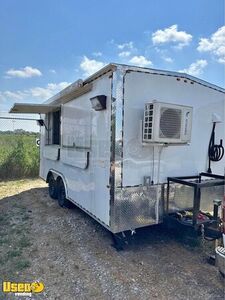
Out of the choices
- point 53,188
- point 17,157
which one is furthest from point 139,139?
point 17,157

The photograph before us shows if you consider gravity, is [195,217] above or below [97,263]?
above

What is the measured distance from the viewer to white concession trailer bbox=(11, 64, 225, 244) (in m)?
2.99

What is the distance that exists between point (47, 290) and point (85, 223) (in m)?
1.93

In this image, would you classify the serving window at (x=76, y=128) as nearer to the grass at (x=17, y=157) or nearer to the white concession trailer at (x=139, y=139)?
the white concession trailer at (x=139, y=139)

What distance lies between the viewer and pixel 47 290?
8.00ft

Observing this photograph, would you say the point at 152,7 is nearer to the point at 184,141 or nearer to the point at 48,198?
the point at 184,141

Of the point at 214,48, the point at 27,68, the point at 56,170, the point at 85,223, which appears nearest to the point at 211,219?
the point at 85,223

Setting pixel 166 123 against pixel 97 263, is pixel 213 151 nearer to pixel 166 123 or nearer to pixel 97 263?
pixel 166 123

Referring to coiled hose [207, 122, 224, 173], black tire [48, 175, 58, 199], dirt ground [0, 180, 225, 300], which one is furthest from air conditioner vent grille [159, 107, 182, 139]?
black tire [48, 175, 58, 199]

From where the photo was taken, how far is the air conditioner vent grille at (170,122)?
296 centimetres

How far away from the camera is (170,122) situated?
3.02 meters

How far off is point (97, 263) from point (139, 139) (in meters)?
1.73

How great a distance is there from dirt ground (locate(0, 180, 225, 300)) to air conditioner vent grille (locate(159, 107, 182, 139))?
1.70 m

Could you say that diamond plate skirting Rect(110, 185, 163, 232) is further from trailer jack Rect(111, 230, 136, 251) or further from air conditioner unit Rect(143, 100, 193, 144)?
air conditioner unit Rect(143, 100, 193, 144)
